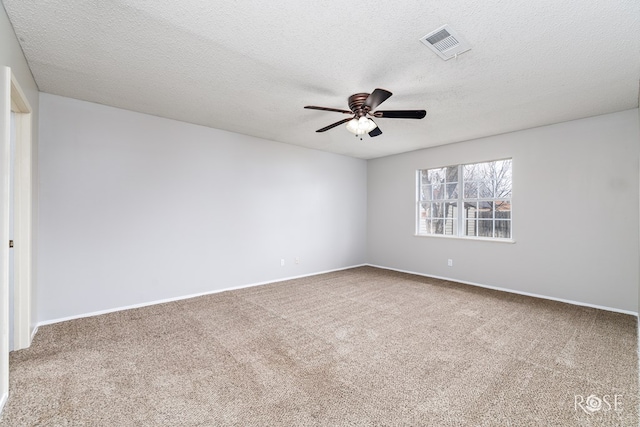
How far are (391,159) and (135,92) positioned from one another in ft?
15.0

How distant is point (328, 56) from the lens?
233 cm

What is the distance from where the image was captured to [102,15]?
1.89 metres

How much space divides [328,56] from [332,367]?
8.19ft

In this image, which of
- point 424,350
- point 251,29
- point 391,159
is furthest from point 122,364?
point 391,159

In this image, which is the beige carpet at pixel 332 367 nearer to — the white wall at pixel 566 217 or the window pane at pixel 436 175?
the white wall at pixel 566 217

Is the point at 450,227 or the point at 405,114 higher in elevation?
the point at 405,114

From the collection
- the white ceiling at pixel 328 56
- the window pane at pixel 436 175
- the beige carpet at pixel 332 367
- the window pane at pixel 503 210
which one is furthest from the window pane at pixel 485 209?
the beige carpet at pixel 332 367

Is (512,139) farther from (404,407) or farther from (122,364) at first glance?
(122,364)

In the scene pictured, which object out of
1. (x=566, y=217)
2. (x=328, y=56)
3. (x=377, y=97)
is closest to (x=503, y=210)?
(x=566, y=217)

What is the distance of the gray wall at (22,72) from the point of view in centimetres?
181

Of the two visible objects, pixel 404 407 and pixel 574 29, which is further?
pixel 574 29

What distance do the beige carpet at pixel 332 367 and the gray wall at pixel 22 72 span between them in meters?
0.97

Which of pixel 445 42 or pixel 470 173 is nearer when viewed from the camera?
pixel 445 42

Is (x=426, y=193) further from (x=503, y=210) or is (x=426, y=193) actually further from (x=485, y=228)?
(x=503, y=210)
